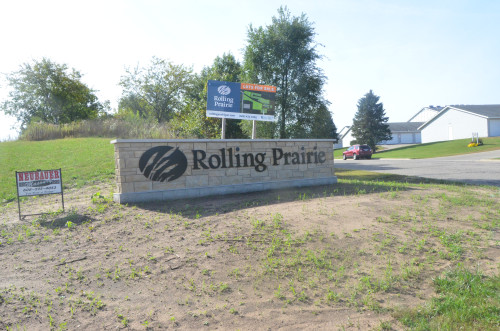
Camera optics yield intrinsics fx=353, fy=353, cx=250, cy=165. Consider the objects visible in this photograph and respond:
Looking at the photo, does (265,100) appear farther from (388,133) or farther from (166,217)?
(388,133)

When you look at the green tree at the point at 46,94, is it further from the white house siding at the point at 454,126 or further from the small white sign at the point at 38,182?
the white house siding at the point at 454,126

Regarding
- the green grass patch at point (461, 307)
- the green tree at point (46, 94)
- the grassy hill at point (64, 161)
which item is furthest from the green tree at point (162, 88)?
the green grass patch at point (461, 307)

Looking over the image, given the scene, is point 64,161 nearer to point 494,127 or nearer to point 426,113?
point 494,127

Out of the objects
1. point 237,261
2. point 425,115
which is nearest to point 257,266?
point 237,261

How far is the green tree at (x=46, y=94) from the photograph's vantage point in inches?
1690

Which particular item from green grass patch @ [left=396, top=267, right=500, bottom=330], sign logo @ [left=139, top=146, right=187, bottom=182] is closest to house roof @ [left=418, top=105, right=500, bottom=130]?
sign logo @ [left=139, top=146, right=187, bottom=182]

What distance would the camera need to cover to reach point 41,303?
4.38 metres

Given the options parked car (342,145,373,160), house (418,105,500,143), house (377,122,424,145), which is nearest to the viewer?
parked car (342,145,373,160)

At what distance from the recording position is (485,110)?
176 feet

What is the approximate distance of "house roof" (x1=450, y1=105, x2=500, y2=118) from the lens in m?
51.0

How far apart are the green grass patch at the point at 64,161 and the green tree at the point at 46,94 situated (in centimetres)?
2409

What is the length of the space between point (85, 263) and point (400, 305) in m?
4.54

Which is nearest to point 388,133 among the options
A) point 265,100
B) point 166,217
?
point 265,100

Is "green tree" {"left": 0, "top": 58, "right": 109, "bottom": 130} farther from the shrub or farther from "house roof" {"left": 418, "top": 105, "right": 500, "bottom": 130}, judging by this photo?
"house roof" {"left": 418, "top": 105, "right": 500, "bottom": 130}
